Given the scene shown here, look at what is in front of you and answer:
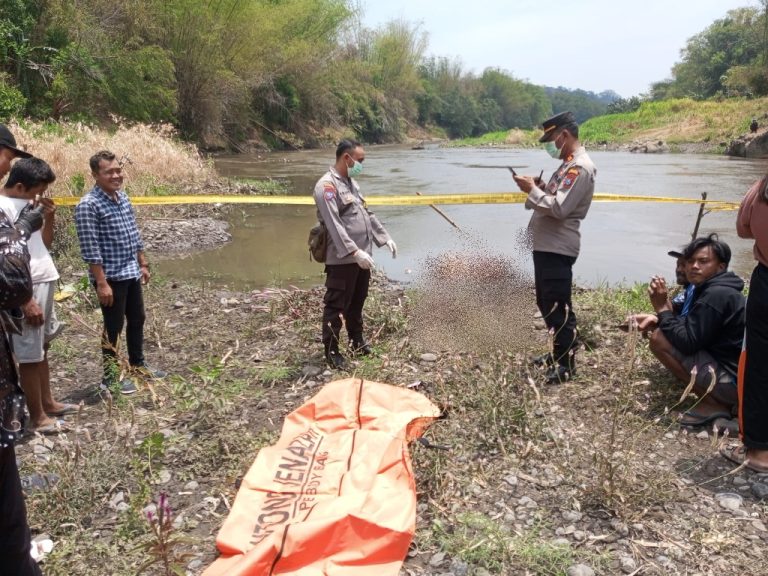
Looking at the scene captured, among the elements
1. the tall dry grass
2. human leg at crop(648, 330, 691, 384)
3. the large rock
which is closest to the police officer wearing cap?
human leg at crop(648, 330, 691, 384)

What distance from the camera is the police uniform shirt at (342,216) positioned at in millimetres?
4012

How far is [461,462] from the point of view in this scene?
3031 mm

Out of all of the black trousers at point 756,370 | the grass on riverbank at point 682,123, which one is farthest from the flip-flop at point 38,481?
the grass on riverbank at point 682,123

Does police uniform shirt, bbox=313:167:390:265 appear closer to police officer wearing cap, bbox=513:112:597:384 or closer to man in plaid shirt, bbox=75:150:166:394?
police officer wearing cap, bbox=513:112:597:384

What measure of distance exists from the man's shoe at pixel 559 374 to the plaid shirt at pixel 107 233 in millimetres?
2683

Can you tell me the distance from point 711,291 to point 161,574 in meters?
3.00

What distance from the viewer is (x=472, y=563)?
2352 mm

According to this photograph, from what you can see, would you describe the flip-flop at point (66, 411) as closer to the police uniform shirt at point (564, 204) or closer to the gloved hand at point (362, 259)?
the gloved hand at point (362, 259)

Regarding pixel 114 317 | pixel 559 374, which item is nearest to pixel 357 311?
pixel 559 374

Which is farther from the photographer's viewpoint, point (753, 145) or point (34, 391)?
point (753, 145)

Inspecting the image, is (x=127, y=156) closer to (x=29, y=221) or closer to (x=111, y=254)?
(x=111, y=254)

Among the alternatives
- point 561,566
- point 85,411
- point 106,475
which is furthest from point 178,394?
point 561,566

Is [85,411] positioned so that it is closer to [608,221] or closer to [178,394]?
[178,394]

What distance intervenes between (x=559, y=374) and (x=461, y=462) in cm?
121
